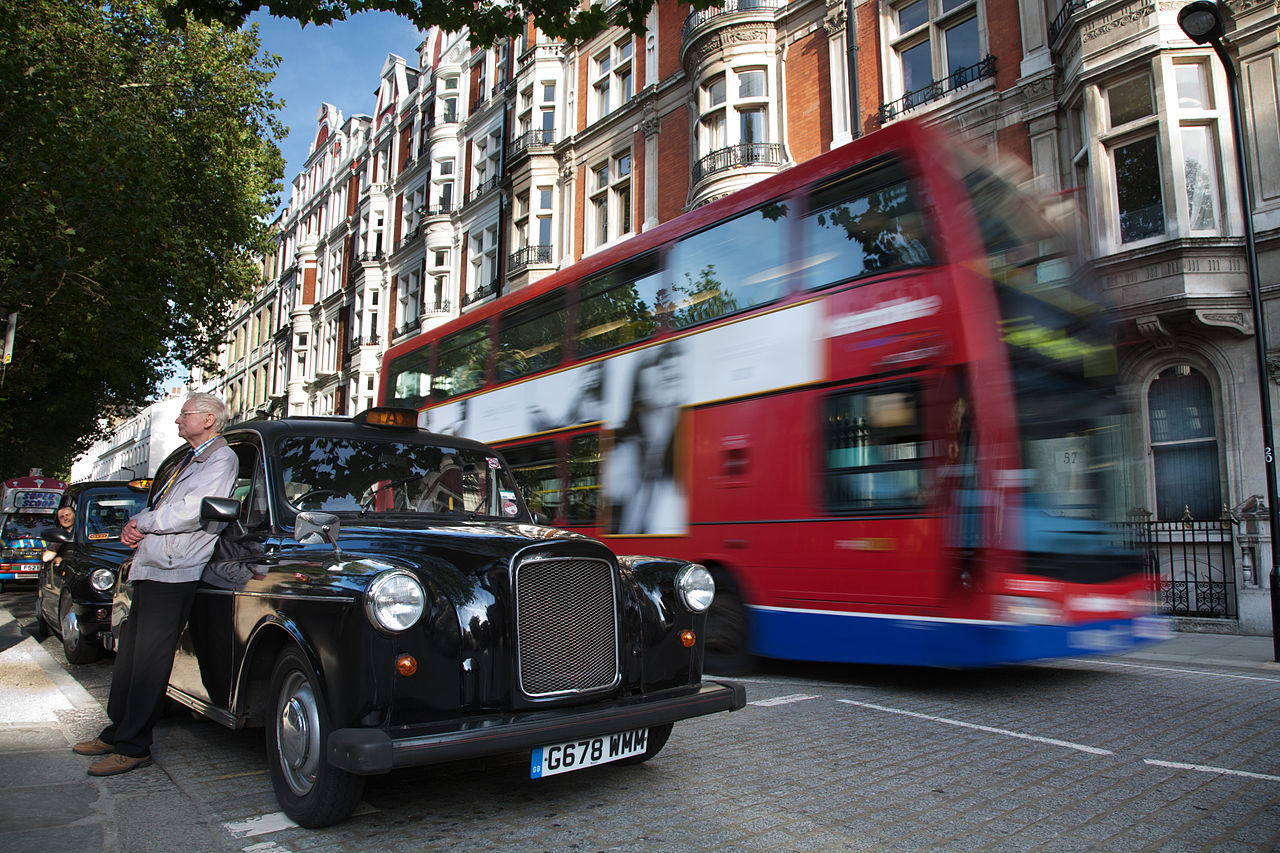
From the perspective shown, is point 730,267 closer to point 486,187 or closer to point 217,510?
point 217,510

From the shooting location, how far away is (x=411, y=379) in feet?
41.8

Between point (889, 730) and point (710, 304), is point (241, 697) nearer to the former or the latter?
point (889, 730)

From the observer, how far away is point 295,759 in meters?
3.40

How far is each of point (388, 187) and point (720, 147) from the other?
78.3 ft

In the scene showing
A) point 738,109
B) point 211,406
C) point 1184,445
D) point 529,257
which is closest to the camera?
point 211,406

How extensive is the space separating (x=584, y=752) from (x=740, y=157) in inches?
711

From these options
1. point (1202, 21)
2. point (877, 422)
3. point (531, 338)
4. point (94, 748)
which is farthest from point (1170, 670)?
point (94, 748)

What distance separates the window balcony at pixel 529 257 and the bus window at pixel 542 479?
1784cm

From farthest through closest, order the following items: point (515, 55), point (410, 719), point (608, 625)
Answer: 1. point (515, 55)
2. point (608, 625)
3. point (410, 719)

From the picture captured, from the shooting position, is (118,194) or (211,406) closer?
(211,406)

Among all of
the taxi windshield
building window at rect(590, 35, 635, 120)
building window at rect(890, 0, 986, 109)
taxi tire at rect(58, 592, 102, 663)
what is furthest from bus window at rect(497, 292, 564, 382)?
building window at rect(590, 35, 635, 120)

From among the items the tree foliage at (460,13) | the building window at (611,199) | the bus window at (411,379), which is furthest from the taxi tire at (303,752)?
the building window at (611,199)

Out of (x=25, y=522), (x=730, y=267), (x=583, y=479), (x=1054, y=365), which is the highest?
(x=730, y=267)

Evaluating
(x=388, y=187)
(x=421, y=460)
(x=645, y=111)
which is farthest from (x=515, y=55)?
(x=421, y=460)
